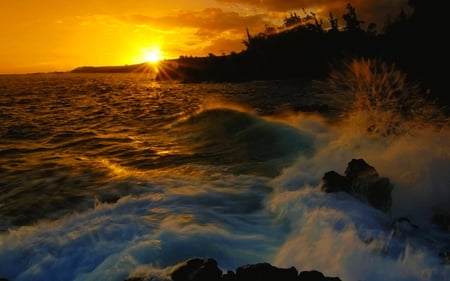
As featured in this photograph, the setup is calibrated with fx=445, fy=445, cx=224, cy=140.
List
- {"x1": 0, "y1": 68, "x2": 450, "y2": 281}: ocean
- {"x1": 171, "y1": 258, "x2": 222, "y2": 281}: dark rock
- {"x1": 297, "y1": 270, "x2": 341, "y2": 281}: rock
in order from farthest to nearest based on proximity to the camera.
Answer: {"x1": 0, "y1": 68, "x2": 450, "y2": 281}: ocean, {"x1": 171, "y1": 258, "x2": 222, "y2": 281}: dark rock, {"x1": 297, "y1": 270, "x2": 341, "y2": 281}: rock

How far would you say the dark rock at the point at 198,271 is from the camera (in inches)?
219

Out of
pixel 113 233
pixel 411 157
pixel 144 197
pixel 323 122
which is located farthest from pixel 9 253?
pixel 323 122

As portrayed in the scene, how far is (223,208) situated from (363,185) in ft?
10.6

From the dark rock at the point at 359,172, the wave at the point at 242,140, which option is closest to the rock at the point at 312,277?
the dark rock at the point at 359,172

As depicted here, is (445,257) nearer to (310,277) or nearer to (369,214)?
(369,214)

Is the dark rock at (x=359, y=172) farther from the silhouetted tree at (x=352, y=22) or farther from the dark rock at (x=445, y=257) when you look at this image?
the silhouetted tree at (x=352, y=22)

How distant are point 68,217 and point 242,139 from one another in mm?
11283

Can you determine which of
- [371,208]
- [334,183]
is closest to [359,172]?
[334,183]

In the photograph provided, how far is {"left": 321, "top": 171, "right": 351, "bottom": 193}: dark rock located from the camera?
10.0 metres

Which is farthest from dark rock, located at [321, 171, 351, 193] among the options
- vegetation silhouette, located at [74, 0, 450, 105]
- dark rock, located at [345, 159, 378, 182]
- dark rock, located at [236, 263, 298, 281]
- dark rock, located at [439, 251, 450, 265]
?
vegetation silhouette, located at [74, 0, 450, 105]

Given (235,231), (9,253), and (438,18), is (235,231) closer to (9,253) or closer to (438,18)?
(9,253)

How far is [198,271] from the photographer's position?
566cm

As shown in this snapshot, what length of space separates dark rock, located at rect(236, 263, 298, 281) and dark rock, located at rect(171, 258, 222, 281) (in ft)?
1.00

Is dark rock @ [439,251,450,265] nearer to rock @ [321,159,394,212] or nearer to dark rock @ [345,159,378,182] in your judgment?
rock @ [321,159,394,212]
